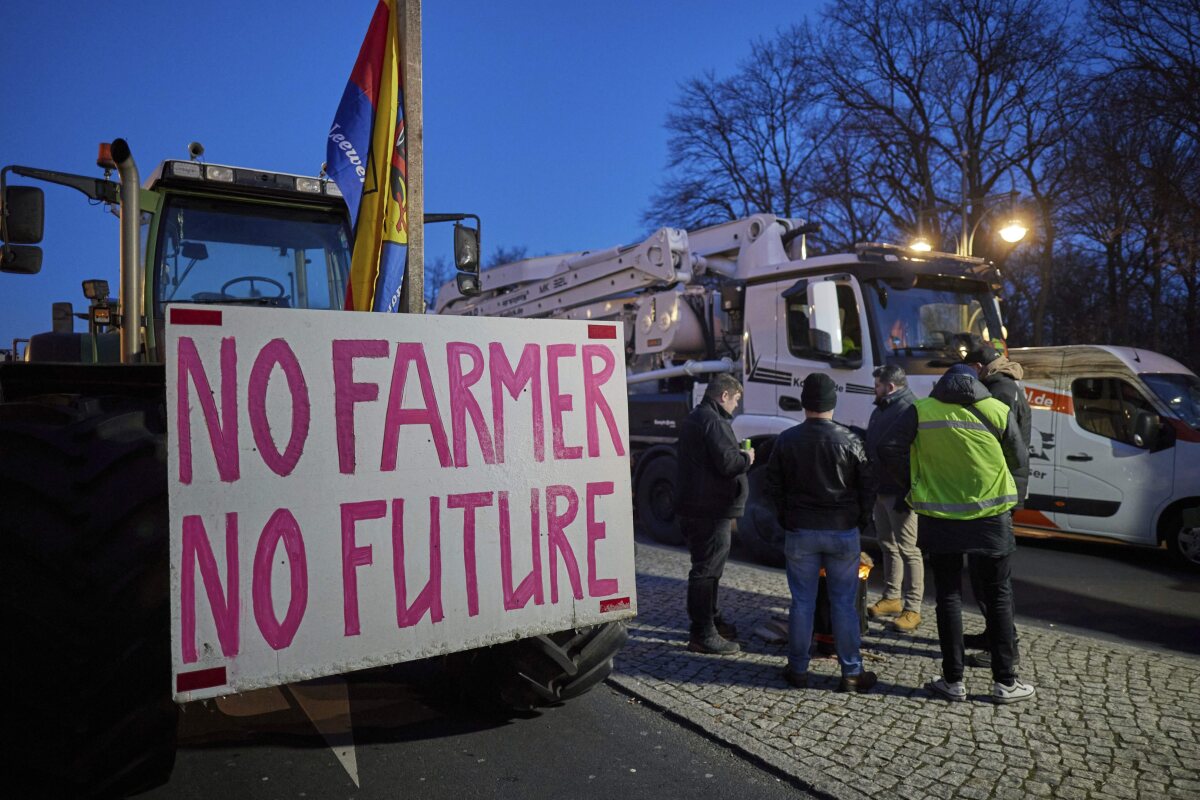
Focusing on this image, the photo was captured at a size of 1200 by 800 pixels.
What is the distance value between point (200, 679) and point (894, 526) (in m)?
4.87

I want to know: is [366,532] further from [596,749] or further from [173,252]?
[173,252]

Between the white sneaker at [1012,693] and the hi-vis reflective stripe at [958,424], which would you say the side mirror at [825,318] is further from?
the white sneaker at [1012,693]

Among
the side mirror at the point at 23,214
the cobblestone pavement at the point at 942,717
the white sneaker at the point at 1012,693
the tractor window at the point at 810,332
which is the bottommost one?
the cobblestone pavement at the point at 942,717

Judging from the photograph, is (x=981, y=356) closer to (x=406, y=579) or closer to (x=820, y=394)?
(x=820, y=394)

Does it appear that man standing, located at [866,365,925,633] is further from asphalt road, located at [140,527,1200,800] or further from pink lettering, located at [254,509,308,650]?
pink lettering, located at [254,509,308,650]

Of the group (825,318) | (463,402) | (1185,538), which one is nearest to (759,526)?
(825,318)

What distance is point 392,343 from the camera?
9.56ft

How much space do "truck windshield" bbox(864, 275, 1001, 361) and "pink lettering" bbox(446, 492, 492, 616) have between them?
5.68 metres

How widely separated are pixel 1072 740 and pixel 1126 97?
17.6 meters

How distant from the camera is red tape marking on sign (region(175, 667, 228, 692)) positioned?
8.32 feet

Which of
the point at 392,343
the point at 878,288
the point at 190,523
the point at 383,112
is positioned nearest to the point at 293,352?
the point at 392,343

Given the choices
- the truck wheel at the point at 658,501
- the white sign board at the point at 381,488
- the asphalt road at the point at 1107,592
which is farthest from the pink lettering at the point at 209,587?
the truck wheel at the point at 658,501

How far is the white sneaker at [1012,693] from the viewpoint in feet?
14.7

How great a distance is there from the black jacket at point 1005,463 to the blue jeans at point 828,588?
0.43 meters
